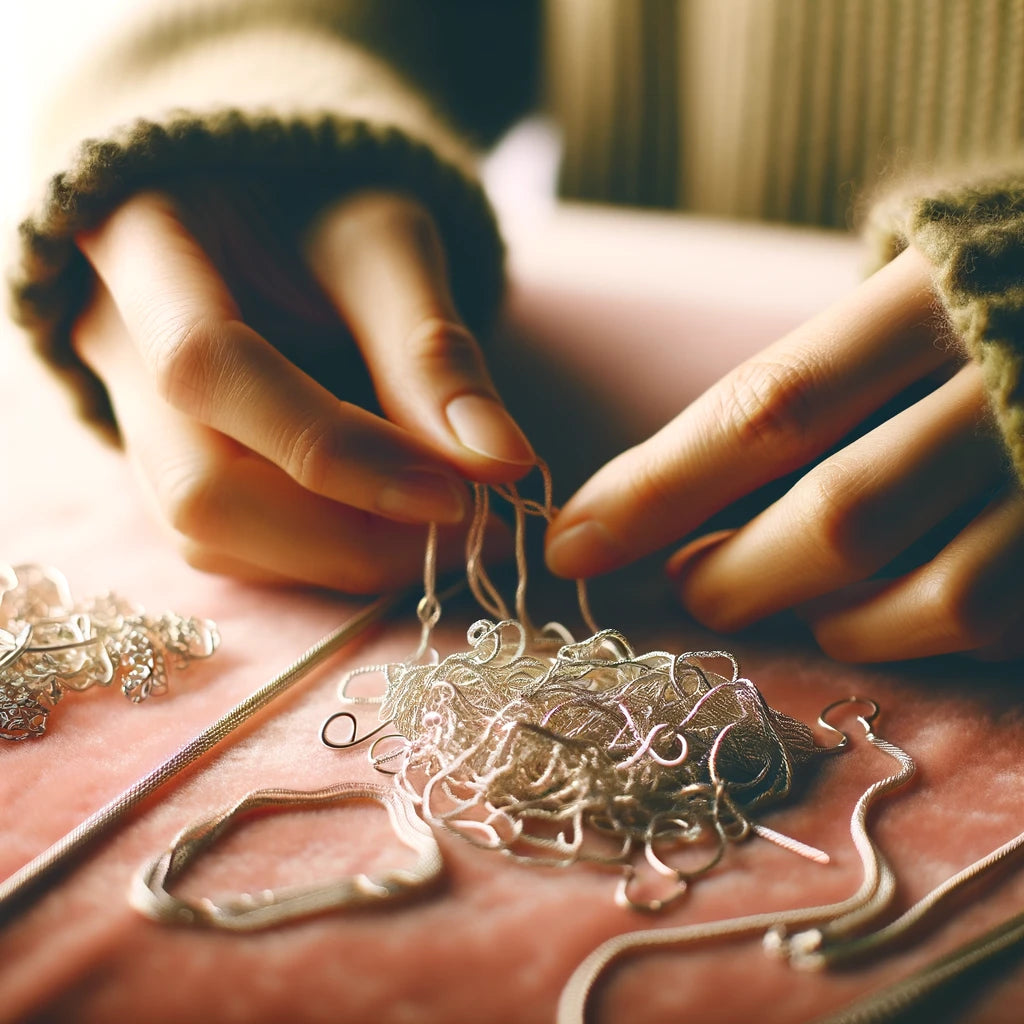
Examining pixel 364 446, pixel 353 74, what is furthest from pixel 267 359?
pixel 353 74

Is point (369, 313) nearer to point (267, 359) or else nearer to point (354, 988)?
point (267, 359)

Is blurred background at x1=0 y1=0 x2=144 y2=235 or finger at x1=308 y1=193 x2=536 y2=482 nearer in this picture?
finger at x1=308 y1=193 x2=536 y2=482

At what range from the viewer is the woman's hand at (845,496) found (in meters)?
0.45

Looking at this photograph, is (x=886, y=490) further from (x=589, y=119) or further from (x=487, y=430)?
(x=589, y=119)

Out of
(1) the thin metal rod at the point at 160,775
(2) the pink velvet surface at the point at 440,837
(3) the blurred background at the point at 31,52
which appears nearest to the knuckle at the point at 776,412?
(2) the pink velvet surface at the point at 440,837

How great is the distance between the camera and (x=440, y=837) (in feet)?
1.15

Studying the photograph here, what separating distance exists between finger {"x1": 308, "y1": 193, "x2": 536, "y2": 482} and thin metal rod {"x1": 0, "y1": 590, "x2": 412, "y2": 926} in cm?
12

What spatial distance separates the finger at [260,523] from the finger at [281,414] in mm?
46

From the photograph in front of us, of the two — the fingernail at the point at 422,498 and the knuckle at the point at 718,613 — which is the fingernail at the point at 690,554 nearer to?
the knuckle at the point at 718,613

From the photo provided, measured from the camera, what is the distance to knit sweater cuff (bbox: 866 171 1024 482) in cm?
41

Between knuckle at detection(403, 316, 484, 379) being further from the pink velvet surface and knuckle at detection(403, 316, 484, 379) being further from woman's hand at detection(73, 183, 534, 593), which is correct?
the pink velvet surface

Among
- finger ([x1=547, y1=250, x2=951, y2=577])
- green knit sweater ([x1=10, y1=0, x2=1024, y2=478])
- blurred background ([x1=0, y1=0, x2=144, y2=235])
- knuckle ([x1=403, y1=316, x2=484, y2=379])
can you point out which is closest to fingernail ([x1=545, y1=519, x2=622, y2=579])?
finger ([x1=547, y1=250, x2=951, y2=577])

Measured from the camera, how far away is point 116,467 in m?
0.74

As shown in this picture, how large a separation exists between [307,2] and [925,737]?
1042mm
